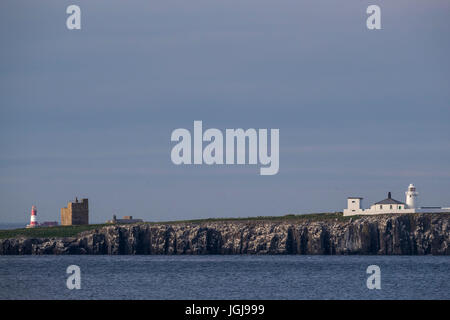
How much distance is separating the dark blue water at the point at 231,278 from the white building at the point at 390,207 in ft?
71.6

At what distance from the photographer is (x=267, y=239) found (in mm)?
145000

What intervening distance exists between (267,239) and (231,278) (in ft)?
168

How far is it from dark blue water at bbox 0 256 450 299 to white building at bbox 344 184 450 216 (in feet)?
71.6

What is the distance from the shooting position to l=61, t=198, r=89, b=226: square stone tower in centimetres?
18300

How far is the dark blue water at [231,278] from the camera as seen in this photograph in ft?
260

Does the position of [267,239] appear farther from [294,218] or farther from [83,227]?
[83,227]

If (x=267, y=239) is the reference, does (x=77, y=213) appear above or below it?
above
